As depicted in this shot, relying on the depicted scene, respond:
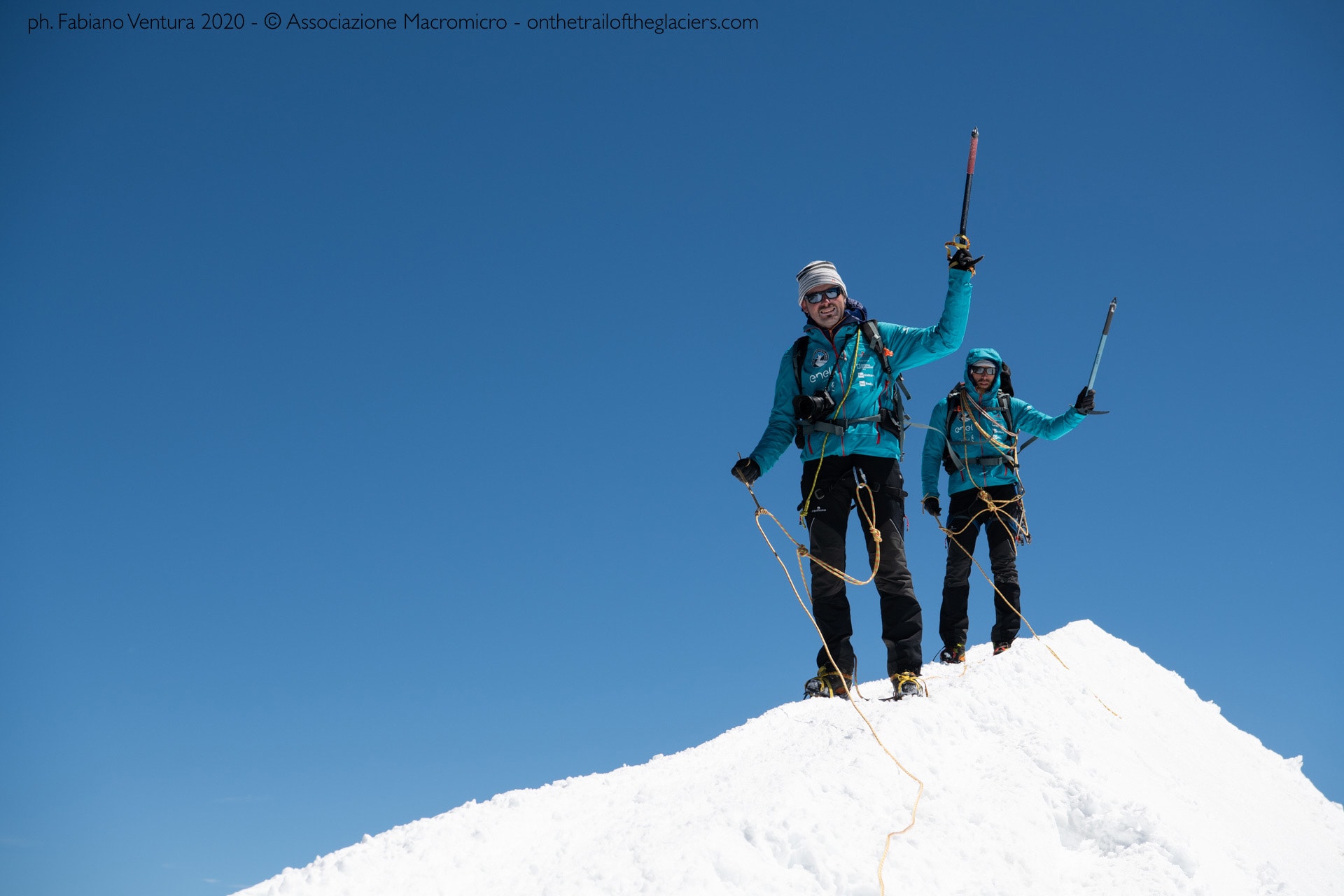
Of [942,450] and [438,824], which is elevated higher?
[942,450]

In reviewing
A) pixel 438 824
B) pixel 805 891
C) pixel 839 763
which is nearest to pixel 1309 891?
pixel 839 763

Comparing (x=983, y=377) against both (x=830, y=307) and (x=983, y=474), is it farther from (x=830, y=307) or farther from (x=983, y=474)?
(x=830, y=307)

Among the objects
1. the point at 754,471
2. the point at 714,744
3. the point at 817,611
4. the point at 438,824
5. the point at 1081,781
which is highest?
the point at 754,471

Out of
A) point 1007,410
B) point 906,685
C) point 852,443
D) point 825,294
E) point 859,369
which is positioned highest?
point 1007,410

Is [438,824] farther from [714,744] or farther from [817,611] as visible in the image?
[817,611]

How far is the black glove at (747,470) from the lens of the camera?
24.0ft

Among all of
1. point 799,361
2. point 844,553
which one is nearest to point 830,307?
point 799,361

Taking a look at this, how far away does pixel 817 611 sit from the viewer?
23.2 feet

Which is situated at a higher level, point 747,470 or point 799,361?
point 799,361

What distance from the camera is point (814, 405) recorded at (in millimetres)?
7047

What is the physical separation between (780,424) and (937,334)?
141cm

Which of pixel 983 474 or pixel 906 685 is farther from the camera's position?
pixel 983 474

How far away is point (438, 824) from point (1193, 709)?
23.2 feet

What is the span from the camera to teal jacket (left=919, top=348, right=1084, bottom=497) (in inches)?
388
